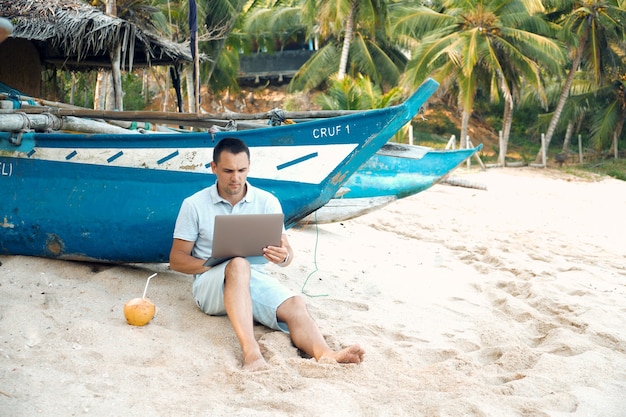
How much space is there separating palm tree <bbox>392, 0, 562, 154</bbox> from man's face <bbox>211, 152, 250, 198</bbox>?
15.6 metres

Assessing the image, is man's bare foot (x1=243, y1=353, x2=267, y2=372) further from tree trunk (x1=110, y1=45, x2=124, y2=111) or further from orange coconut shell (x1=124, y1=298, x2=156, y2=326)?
tree trunk (x1=110, y1=45, x2=124, y2=111)

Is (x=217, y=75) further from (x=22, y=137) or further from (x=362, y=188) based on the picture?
(x=22, y=137)

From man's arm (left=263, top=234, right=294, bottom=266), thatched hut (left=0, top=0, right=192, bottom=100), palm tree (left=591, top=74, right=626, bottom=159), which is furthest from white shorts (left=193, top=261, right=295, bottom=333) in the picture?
palm tree (left=591, top=74, right=626, bottom=159)

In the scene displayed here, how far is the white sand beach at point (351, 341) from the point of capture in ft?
8.39

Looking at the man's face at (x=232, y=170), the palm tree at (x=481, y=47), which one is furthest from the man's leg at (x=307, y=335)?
the palm tree at (x=481, y=47)

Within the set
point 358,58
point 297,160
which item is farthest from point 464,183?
point 358,58

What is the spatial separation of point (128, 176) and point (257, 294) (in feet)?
4.31

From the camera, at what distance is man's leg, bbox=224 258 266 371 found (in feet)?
9.87

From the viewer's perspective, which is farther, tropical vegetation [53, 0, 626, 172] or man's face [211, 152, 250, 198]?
tropical vegetation [53, 0, 626, 172]

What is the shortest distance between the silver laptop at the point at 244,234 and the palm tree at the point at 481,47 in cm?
1572

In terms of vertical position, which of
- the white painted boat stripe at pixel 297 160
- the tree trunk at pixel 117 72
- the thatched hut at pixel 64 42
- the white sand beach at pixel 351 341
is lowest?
the white sand beach at pixel 351 341

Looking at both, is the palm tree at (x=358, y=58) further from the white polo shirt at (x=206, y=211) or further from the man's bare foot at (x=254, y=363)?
the man's bare foot at (x=254, y=363)

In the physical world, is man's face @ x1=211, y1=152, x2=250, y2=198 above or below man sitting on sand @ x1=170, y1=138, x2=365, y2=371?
above

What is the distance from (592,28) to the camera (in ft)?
69.3
